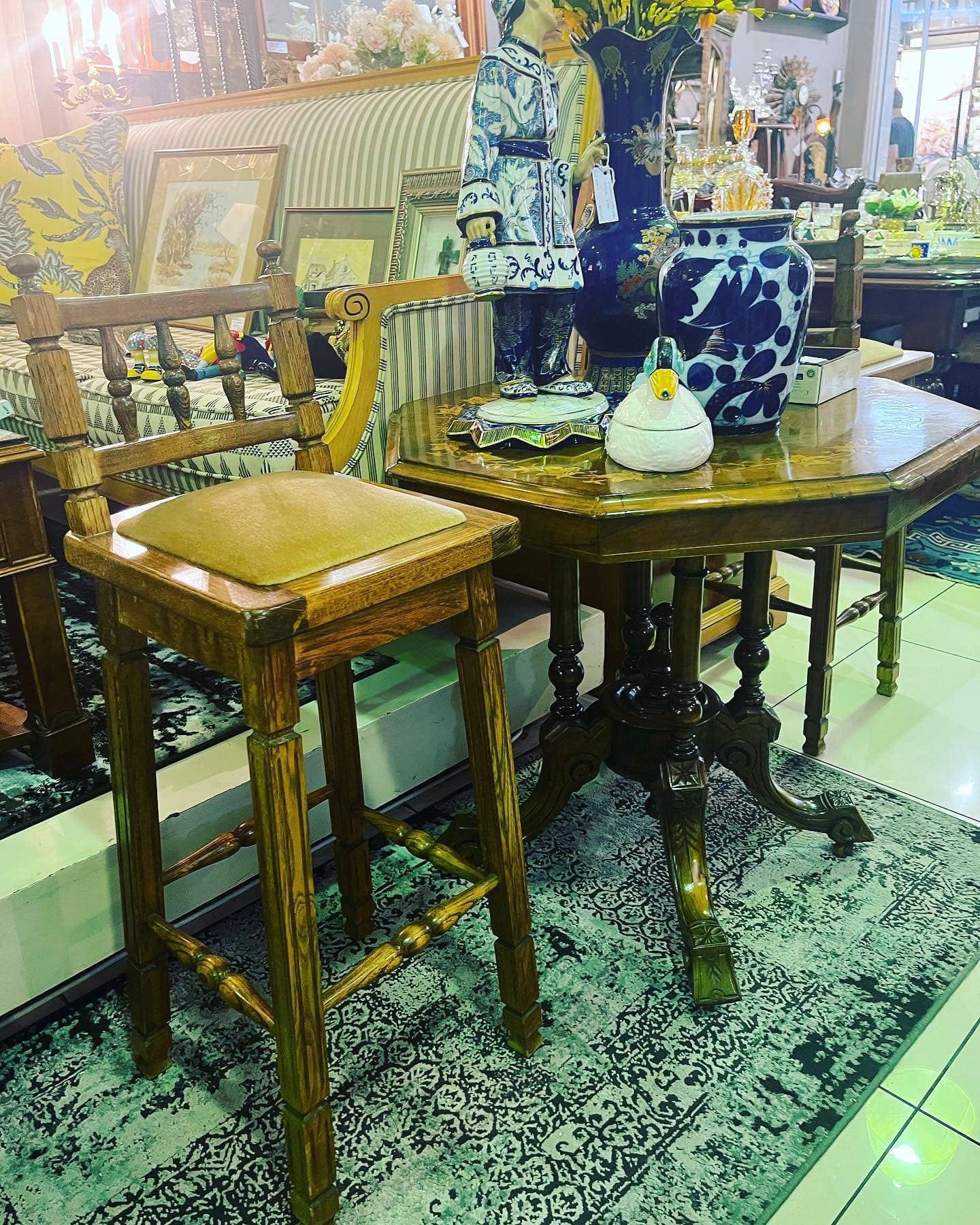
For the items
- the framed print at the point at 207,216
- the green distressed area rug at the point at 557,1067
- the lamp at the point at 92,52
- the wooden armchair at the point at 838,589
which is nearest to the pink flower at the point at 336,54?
the framed print at the point at 207,216

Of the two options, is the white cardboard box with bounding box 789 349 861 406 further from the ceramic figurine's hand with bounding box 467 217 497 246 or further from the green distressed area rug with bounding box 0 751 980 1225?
the green distressed area rug with bounding box 0 751 980 1225

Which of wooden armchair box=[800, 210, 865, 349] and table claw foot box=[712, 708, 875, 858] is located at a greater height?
wooden armchair box=[800, 210, 865, 349]

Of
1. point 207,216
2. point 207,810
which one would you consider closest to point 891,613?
point 207,810

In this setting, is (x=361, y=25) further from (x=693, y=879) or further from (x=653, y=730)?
(x=693, y=879)

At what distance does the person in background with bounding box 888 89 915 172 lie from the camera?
6.33 m

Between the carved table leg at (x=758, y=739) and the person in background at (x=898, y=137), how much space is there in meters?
5.83

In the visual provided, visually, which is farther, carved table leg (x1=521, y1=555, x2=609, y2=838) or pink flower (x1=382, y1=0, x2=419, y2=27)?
Result: pink flower (x1=382, y1=0, x2=419, y2=27)

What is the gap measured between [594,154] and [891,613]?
1216 mm

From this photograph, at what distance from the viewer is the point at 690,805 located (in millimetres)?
1488

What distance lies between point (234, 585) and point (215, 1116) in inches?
28.5

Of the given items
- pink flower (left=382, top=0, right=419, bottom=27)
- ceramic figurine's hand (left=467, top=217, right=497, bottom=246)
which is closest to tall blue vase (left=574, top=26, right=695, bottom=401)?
ceramic figurine's hand (left=467, top=217, right=497, bottom=246)

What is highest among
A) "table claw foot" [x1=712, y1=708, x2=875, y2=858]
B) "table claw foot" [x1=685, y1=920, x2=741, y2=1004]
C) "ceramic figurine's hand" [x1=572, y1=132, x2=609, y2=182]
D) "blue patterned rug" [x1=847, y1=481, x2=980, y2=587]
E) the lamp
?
the lamp

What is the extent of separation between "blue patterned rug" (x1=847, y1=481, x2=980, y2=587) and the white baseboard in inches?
55.9

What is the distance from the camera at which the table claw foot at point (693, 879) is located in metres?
1.37
